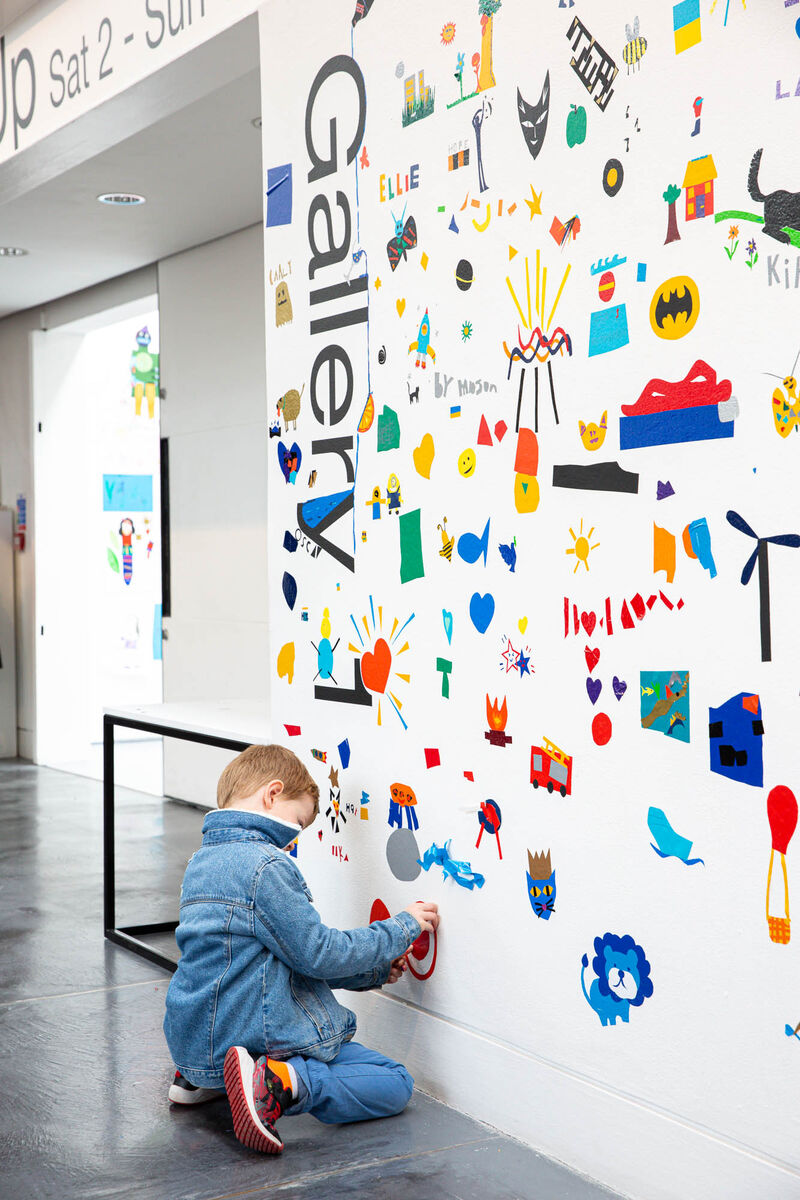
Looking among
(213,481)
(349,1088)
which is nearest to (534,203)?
(349,1088)

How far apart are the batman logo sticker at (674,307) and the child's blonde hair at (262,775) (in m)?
1.15

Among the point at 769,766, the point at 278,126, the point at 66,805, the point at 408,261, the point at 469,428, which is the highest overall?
the point at 278,126

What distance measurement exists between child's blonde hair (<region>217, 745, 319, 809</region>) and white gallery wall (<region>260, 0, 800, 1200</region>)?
17 centimetres

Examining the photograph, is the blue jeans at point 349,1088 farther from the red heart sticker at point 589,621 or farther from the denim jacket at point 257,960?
the red heart sticker at point 589,621

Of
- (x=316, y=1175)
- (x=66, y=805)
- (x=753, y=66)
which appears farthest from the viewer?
(x=66, y=805)

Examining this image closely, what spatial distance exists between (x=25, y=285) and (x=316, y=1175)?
6.34 m

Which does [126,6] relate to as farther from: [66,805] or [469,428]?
[66,805]

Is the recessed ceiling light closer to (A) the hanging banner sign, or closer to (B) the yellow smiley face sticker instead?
(A) the hanging banner sign

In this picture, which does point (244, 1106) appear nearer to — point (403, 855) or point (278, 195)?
point (403, 855)

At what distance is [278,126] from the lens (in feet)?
9.57

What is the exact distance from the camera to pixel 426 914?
2.46m

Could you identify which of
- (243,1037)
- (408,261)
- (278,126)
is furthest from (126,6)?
(243,1037)

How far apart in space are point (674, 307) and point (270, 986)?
56.2 inches

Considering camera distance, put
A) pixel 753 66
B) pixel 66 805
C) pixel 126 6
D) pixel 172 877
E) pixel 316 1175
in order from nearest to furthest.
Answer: pixel 753 66 < pixel 316 1175 < pixel 126 6 < pixel 172 877 < pixel 66 805
